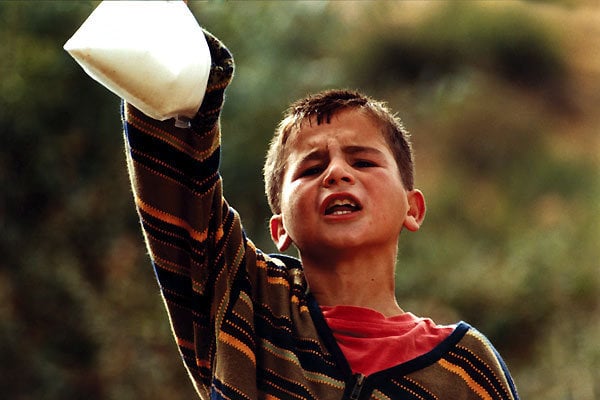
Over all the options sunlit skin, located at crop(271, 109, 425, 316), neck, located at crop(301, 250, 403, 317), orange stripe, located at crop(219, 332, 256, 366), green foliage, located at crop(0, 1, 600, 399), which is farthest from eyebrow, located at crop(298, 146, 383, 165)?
green foliage, located at crop(0, 1, 600, 399)

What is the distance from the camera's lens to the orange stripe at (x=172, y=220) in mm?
1085

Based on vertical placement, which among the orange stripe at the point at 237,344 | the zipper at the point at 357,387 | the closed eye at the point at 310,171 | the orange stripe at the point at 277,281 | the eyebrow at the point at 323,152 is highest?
the eyebrow at the point at 323,152

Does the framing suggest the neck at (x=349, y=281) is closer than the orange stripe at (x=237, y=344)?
No

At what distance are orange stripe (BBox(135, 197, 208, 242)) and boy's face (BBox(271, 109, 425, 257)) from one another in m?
0.14

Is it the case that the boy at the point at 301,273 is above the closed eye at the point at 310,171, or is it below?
below

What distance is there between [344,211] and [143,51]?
352 mm

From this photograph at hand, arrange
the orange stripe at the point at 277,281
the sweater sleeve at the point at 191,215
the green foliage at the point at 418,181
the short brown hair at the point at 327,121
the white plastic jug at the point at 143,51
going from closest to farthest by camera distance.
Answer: the white plastic jug at the point at 143,51, the sweater sleeve at the point at 191,215, the orange stripe at the point at 277,281, the short brown hair at the point at 327,121, the green foliage at the point at 418,181

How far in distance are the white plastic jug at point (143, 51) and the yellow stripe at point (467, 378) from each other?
39cm

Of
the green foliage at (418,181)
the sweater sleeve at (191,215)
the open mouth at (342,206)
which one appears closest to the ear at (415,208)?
the open mouth at (342,206)

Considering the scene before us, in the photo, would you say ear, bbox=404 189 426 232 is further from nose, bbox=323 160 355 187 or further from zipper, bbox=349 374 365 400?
Result: zipper, bbox=349 374 365 400

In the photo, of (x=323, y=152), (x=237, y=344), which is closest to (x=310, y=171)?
(x=323, y=152)

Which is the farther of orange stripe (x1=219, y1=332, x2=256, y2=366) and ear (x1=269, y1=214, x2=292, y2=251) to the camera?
ear (x1=269, y1=214, x2=292, y2=251)

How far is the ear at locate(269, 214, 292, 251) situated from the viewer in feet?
4.11

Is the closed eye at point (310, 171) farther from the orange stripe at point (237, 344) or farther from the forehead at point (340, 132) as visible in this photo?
the orange stripe at point (237, 344)
